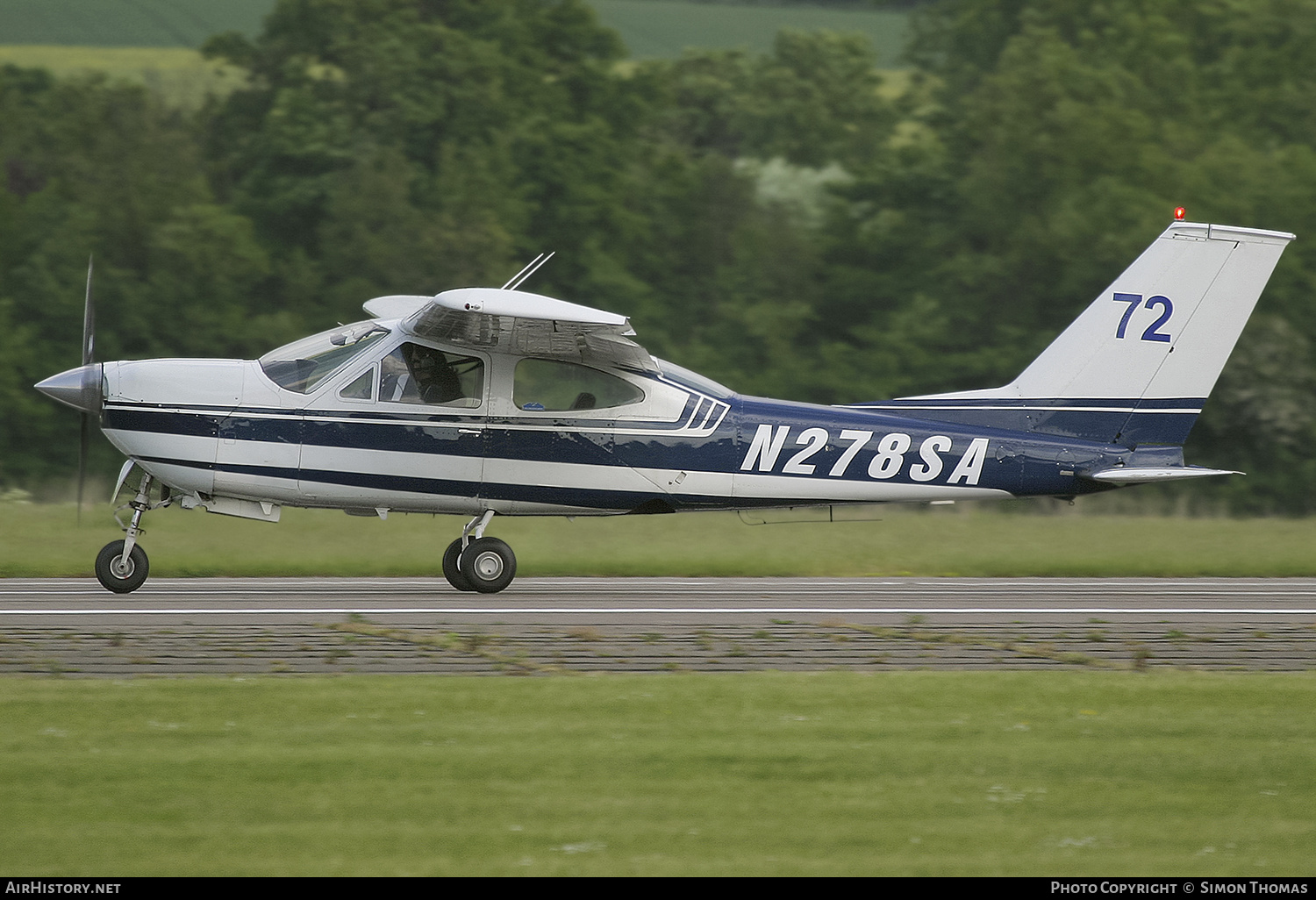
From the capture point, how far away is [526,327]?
1127 cm

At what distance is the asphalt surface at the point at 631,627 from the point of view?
8.40 metres

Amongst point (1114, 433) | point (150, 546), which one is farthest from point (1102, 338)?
point (150, 546)

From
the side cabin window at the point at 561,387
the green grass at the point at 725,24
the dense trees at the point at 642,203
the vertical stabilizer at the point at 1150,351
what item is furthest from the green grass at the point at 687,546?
the green grass at the point at 725,24

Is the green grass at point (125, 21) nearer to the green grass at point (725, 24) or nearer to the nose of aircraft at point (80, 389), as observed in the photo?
the green grass at point (725, 24)

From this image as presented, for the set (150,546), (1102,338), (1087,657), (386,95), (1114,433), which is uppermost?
(386,95)

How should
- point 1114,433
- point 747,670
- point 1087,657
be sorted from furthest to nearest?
point 1114,433
point 1087,657
point 747,670

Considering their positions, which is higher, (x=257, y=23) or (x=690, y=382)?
(x=257, y=23)

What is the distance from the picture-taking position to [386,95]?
32906 millimetres

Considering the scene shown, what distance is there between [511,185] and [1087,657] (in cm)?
2475

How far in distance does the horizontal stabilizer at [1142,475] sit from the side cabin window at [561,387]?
4.04 m

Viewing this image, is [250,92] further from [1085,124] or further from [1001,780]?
[1001,780]

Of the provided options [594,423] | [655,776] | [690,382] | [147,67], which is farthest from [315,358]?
[147,67]

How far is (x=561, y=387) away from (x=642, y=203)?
21821 mm

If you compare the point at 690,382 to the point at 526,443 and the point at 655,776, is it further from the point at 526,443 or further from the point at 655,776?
the point at 655,776
